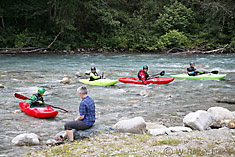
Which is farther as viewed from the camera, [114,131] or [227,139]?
[114,131]

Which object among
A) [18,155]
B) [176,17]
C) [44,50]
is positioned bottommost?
[18,155]

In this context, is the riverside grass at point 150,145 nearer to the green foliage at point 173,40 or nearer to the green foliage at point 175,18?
the green foliage at point 173,40

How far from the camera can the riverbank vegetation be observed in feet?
75.8

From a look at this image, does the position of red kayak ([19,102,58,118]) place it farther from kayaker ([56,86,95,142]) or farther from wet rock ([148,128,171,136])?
wet rock ([148,128,171,136])

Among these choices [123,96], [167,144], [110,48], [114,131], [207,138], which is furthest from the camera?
[110,48]

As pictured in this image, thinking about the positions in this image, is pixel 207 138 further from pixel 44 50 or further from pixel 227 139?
pixel 44 50

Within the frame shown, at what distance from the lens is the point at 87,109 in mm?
4504

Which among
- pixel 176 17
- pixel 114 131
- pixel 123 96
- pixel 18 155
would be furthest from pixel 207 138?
pixel 176 17

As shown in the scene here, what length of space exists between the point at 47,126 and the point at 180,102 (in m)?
3.79

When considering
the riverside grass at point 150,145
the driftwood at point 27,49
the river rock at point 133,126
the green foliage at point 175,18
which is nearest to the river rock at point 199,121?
the riverside grass at point 150,145

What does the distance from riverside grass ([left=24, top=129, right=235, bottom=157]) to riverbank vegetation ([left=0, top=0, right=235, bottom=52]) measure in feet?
63.0

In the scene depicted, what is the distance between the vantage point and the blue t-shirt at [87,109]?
4.46 meters

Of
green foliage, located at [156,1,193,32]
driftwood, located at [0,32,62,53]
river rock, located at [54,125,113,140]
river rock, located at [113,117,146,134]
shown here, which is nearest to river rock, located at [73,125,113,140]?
river rock, located at [54,125,113,140]

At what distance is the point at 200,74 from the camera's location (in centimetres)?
1164
